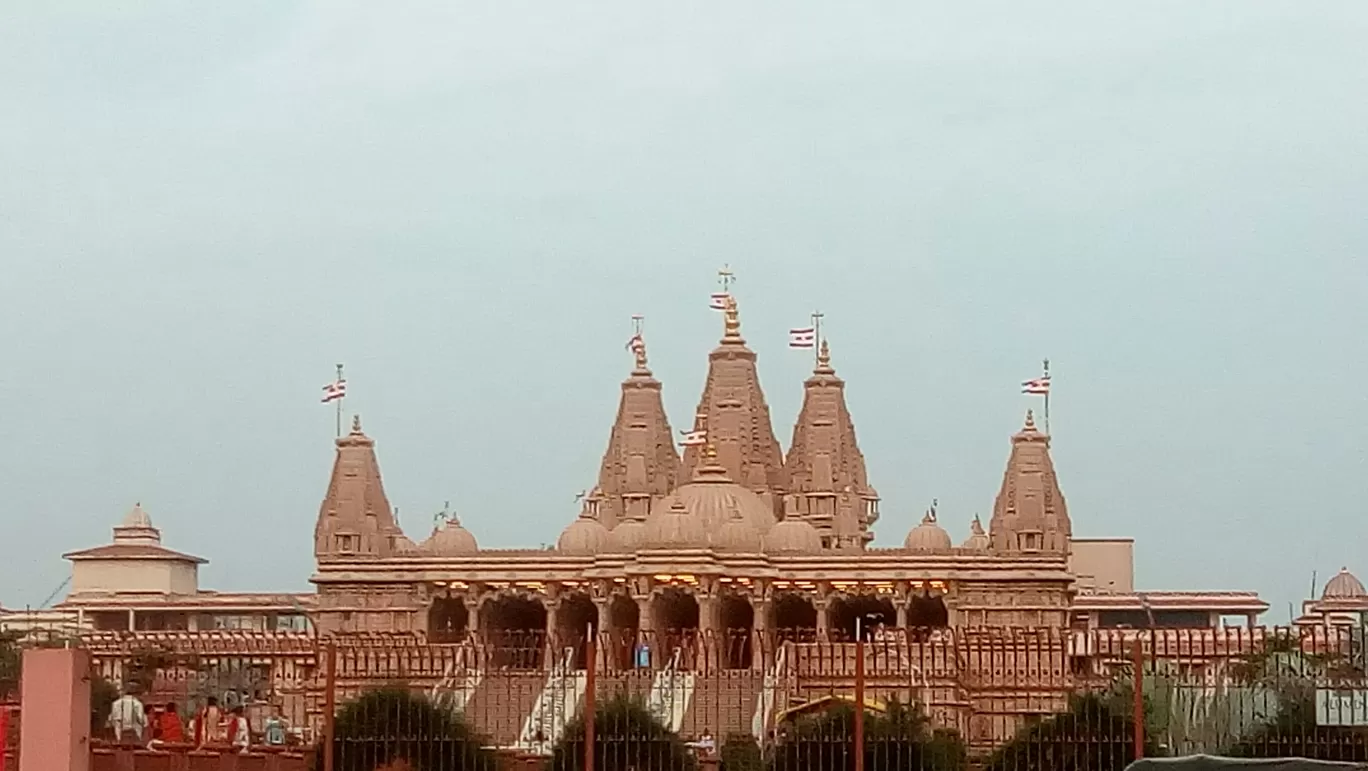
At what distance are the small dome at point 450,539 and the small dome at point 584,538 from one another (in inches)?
110

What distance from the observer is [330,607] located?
57000 millimetres

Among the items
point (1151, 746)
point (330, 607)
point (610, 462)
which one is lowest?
point (1151, 746)

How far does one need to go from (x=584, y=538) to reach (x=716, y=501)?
3.59m

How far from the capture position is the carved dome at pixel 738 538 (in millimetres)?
53625

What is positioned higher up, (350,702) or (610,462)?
(610,462)

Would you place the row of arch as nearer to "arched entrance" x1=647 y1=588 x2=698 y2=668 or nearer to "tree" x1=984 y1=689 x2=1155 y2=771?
"arched entrance" x1=647 y1=588 x2=698 y2=668

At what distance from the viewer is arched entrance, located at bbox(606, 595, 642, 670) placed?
51903 millimetres

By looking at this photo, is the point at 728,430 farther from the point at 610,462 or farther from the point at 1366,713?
the point at 1366,713

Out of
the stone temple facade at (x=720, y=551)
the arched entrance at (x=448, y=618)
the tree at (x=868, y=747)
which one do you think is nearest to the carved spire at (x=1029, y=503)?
the stone temple facade at (x=720, y=551)

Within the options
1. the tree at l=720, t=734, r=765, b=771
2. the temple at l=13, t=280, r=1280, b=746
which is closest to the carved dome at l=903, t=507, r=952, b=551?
the temple at l=13, t=280, r=1280, b=746

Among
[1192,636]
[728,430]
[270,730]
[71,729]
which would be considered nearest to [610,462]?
[728,430]

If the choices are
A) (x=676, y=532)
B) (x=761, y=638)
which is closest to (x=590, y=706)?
(x=761, y=638)

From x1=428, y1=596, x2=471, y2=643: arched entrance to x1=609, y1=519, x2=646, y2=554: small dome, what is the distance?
13.0ft

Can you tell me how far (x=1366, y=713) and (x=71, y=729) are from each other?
36.0 ft
